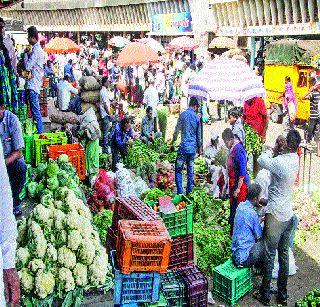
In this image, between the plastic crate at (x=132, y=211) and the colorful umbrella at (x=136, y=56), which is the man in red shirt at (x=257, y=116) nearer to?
the plastic crate at (x=132, y=211)

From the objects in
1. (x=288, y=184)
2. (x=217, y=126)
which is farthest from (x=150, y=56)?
(x=288, y=184)

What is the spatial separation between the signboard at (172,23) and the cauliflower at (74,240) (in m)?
29.7

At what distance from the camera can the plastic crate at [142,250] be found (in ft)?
14.8

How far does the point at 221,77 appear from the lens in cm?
917

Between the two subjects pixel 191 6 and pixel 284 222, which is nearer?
pixel 284 222

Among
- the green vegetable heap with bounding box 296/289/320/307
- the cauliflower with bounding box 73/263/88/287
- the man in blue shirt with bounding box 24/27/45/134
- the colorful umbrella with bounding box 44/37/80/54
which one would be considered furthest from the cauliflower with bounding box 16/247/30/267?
the colorful umbrella with bounding box 44/37/80/54

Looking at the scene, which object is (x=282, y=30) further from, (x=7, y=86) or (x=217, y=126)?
(x=7, y=86)

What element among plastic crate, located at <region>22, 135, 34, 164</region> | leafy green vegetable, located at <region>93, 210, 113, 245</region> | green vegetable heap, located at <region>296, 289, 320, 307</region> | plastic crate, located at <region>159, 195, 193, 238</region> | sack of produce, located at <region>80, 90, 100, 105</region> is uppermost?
sack of produce, located at <region>80, 90, 100, 105</region>

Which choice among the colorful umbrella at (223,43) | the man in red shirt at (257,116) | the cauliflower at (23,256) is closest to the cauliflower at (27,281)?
the cauliflower at (23,256)

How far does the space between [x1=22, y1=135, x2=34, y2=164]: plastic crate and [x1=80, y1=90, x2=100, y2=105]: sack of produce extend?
8.91ft

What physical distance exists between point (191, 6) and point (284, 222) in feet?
94.1

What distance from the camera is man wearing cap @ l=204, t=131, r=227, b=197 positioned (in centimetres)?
906

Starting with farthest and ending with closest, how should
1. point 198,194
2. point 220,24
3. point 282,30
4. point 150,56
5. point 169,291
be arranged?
1. point 220,24
2. point 282,30
3. point 150,56
4. point 198,194
5. point 169,291

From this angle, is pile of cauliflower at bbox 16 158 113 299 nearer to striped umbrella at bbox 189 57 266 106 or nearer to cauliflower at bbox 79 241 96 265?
cauliflower at bbox 79 241 96 265
